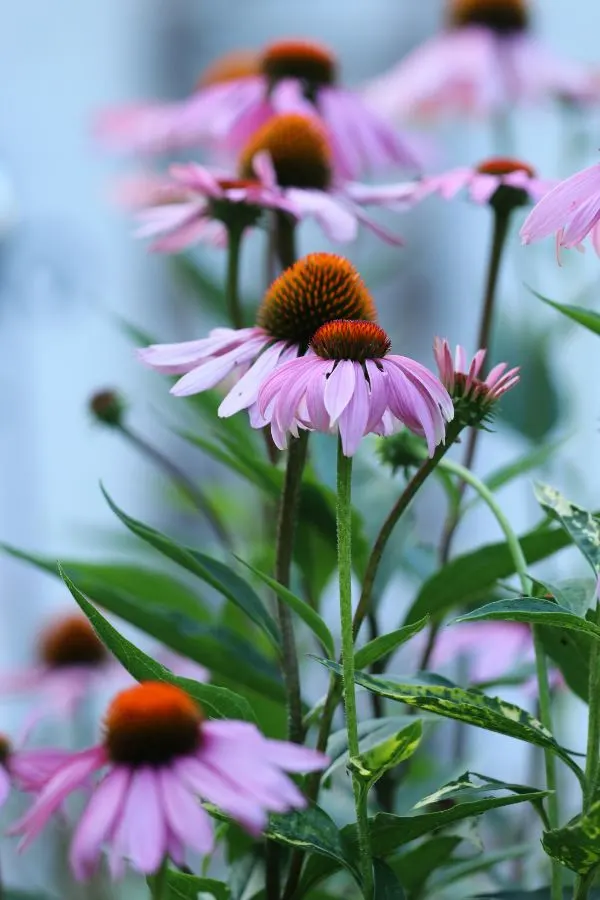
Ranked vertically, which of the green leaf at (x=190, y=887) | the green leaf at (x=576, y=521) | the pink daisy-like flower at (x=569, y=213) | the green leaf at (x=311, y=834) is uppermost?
the pink daisy-like flower at (x=569, y=213)

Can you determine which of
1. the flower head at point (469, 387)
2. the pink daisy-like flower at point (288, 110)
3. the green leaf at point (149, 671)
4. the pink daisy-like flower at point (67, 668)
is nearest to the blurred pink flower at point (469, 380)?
the flower head at point (469, 387)

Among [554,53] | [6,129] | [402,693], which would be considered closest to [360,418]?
[402,693]

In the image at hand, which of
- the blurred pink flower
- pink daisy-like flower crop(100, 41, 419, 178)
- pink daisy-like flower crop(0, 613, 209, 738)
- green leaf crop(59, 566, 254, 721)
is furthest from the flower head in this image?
pink daisy-like flower crop(0, 613, 209, 738)

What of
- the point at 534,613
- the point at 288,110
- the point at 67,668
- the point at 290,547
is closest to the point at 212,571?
the point at 290,547

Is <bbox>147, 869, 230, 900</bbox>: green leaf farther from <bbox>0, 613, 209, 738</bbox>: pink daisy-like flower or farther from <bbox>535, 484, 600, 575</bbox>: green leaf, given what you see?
<bbox>0, 613, 209, 738</bbox>: pink daisy-like flower

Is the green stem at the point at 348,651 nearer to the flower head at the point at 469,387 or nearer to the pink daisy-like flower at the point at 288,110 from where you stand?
the flower head at the point at 469,387

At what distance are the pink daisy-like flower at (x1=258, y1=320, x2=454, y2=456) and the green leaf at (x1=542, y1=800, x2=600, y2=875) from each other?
0.33 ft

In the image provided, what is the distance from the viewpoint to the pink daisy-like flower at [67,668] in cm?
83

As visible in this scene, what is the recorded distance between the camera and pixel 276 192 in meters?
0.54

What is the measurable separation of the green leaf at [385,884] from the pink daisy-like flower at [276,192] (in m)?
0.25

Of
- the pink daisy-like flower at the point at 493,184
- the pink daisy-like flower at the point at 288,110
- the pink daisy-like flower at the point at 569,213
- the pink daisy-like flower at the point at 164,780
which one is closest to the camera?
the pink daisy-like flower at the point at 164,780

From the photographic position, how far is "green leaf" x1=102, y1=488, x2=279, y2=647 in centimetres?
40

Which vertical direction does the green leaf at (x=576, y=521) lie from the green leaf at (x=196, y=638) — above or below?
above

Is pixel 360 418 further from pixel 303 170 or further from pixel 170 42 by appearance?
pixel 170 42
